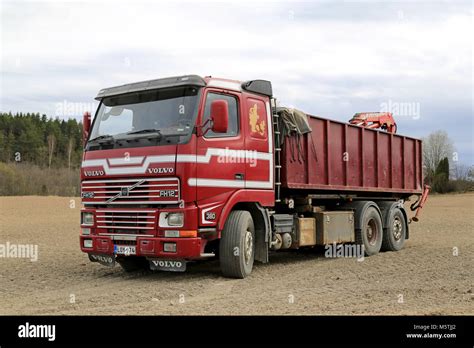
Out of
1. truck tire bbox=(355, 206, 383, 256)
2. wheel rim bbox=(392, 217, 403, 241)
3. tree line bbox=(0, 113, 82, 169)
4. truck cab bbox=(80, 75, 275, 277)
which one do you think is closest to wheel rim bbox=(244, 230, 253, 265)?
truck cab bbox=(80, 75, 275, 277)

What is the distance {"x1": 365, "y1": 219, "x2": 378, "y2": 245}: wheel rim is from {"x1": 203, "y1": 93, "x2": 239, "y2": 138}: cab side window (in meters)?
5.78

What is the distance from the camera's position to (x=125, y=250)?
29.9 feet

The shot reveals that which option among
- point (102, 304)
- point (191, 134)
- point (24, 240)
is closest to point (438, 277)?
→ point (191, 134)

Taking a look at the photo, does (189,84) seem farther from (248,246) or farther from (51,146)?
(51,146)

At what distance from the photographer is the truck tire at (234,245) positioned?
9211 mm

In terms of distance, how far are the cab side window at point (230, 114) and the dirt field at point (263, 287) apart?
92.8 inches

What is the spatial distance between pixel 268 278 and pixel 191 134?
2.85 metres

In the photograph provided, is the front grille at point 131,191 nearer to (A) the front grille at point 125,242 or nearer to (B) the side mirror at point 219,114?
(A) the front grille at point 125,242

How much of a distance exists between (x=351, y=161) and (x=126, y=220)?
6054 millimetres

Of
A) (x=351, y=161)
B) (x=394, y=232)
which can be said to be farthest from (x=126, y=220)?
(x=394, y=232)

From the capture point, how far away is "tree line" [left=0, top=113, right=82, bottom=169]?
5962 cm

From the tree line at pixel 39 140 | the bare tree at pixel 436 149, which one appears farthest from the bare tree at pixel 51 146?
the bare tree at pixel 436 149

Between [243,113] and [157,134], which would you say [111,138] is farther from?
[243,113]

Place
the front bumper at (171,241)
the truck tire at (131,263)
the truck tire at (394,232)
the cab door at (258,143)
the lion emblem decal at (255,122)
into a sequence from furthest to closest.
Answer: the truck tire at (394,232) < the truck tire at (131,263) < the lion emblem decal at (255,122) < the cab door at (258,143) < the front bumper at (171,241)
